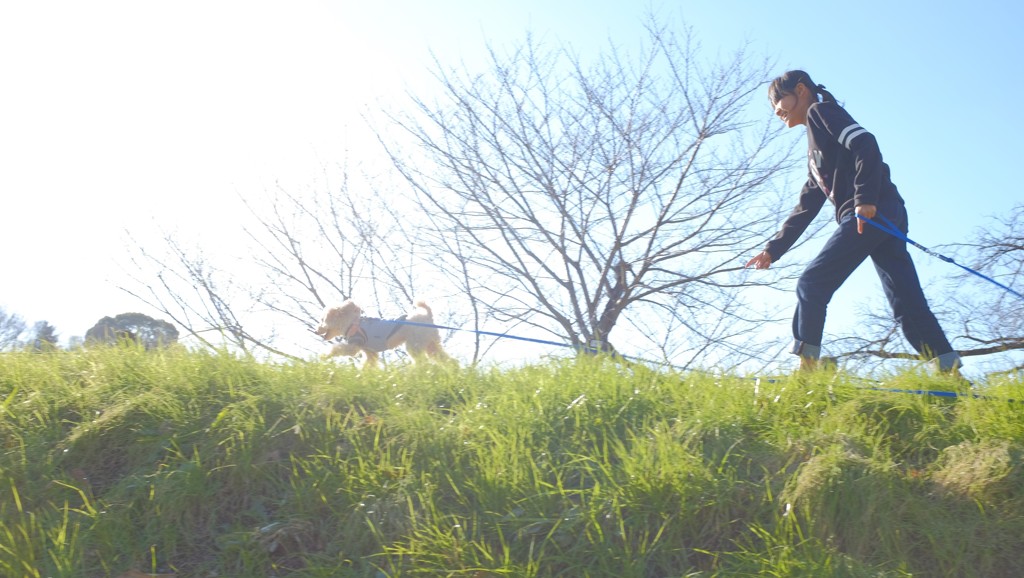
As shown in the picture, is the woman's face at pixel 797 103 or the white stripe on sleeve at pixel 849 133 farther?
the woman's face at pixel 797 103

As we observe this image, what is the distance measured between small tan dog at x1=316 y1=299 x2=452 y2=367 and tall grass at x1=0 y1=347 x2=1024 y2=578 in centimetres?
365

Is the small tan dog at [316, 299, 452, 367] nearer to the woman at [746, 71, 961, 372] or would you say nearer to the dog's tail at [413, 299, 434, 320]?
the dog's tail at [413, 299, 434, 320]

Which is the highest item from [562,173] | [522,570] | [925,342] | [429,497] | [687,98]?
[687,98]

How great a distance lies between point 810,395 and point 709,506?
3.25ft

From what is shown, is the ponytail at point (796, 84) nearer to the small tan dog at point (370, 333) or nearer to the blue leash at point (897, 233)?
the blue leash at point (897, 233)

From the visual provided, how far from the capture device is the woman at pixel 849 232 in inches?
180

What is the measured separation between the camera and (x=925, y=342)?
4590 millimetres

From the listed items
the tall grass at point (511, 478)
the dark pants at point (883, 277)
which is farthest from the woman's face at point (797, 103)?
the tall grass at point (511, 478)

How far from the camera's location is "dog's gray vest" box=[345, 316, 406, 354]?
791 centimetres

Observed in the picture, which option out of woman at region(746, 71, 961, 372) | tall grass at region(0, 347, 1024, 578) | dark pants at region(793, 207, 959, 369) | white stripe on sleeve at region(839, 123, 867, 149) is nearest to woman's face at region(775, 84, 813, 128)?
woman at region(746, 71, 961, 372)

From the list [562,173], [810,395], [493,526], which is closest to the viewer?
[493,526]

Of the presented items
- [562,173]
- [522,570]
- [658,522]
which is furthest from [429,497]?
[562,173]

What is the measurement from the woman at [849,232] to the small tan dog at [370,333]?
3.94 meters

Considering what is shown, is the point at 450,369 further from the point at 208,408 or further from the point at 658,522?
the point at 658,522
